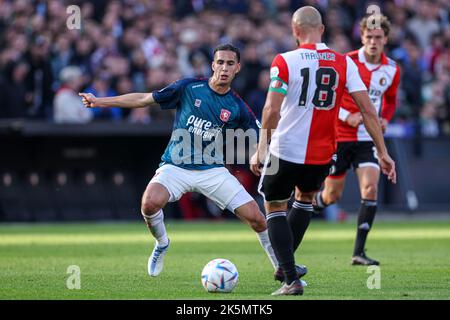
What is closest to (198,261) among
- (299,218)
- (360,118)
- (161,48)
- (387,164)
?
(360,118)

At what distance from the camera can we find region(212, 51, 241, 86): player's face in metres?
10.5

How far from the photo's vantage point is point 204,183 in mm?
10555

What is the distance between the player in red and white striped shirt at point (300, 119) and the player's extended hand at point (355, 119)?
10.6ft

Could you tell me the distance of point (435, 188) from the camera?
22.8 meters

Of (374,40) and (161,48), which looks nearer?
(374,40)

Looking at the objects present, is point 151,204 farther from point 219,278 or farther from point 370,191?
point 370,191

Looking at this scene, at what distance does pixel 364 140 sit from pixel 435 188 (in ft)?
33.9

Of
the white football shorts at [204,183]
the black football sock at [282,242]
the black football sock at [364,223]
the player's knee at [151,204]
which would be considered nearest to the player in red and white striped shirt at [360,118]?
the black football sock at [364,223]

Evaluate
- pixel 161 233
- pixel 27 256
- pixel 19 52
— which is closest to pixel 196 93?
pixel 161 233

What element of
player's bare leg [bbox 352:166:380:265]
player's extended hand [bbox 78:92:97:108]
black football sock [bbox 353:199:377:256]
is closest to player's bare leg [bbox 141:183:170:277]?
player's extended hand [bbox 78:92:97:108]

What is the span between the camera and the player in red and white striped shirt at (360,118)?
501 inches

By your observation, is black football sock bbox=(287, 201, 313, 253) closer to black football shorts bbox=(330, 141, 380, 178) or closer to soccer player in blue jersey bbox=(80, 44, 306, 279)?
soccer player in blue jersey bbox=(80, 44, 306, 279)

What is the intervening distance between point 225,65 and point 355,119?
107 inches

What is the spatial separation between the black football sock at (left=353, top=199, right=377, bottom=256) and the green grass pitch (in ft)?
0.96
